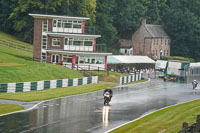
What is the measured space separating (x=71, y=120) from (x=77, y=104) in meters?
8.71

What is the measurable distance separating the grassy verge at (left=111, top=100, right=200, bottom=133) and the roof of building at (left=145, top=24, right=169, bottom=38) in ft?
250

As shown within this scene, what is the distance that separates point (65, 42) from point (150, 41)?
47437 millimetres

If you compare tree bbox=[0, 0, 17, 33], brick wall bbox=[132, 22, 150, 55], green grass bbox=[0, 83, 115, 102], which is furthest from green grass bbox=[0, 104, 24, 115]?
brick wall bbox=[132, 22, 150, 55]

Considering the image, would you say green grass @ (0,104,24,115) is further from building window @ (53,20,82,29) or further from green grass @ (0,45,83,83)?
building window @ (53,20,82,29)

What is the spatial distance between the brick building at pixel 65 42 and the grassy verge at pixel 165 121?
32.4 meters

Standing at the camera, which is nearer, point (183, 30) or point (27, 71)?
point (27, 71)

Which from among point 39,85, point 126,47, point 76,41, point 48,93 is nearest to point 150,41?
point 126,47

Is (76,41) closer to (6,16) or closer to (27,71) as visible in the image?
(27,71)

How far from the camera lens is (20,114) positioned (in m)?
32.4

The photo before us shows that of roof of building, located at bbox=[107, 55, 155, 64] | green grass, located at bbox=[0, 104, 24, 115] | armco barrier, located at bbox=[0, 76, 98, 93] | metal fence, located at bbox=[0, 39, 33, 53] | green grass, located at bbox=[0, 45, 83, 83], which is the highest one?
metal fence, located at bbox=[0, 39, 33, 53]

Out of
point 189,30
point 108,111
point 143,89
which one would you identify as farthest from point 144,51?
point 108,111

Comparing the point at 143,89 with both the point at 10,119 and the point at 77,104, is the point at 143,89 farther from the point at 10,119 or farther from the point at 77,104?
the point at 10,119

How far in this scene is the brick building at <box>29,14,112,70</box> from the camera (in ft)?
233

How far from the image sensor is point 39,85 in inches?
1887
